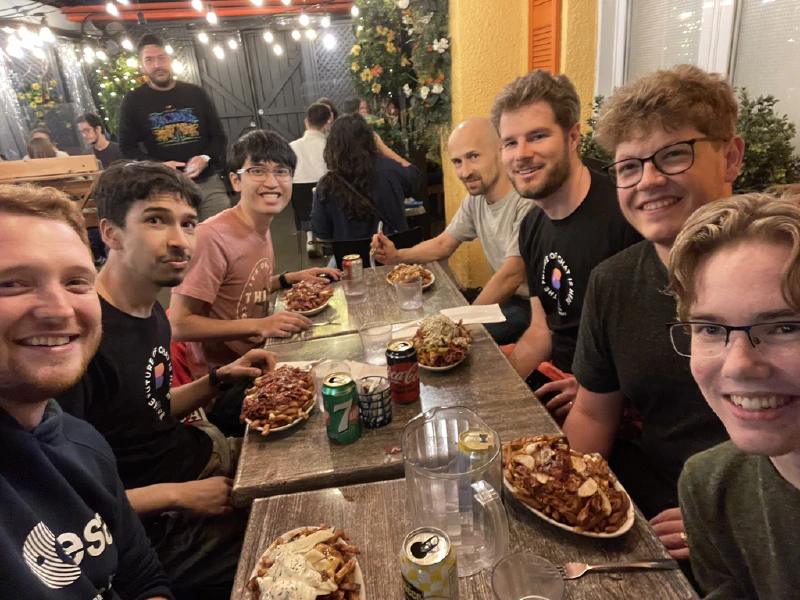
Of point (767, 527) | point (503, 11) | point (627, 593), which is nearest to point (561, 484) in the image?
point (627, 593)

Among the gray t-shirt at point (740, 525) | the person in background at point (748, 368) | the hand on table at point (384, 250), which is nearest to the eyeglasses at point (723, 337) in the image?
the person in background at point (748, 368)

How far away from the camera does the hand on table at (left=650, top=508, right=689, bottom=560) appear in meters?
1.06

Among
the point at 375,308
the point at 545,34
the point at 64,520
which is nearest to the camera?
the point at 64,520

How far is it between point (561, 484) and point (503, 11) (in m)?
3.61

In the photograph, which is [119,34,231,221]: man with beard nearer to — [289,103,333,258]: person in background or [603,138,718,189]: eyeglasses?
[289,103,333,258]: person in background

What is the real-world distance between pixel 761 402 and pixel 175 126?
406 cm

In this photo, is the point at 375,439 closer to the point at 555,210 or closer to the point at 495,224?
the point at 555,210

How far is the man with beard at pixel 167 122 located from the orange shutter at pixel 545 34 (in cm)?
250

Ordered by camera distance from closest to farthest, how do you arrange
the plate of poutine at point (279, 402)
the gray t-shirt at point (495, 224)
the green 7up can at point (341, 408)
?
the green 7up can at point (341, 408) → the plate of poutine at point (279, 402) → the gray t-shirt at point (495, 224)

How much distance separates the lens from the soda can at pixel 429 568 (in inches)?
27.6

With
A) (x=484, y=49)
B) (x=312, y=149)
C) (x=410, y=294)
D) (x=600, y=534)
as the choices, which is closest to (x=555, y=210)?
(x=410, y=294)

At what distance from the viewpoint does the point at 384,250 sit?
2.81 m

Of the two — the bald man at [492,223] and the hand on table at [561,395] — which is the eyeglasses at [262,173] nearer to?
the bald man at [492,223]

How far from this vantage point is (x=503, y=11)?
3.54 meters
